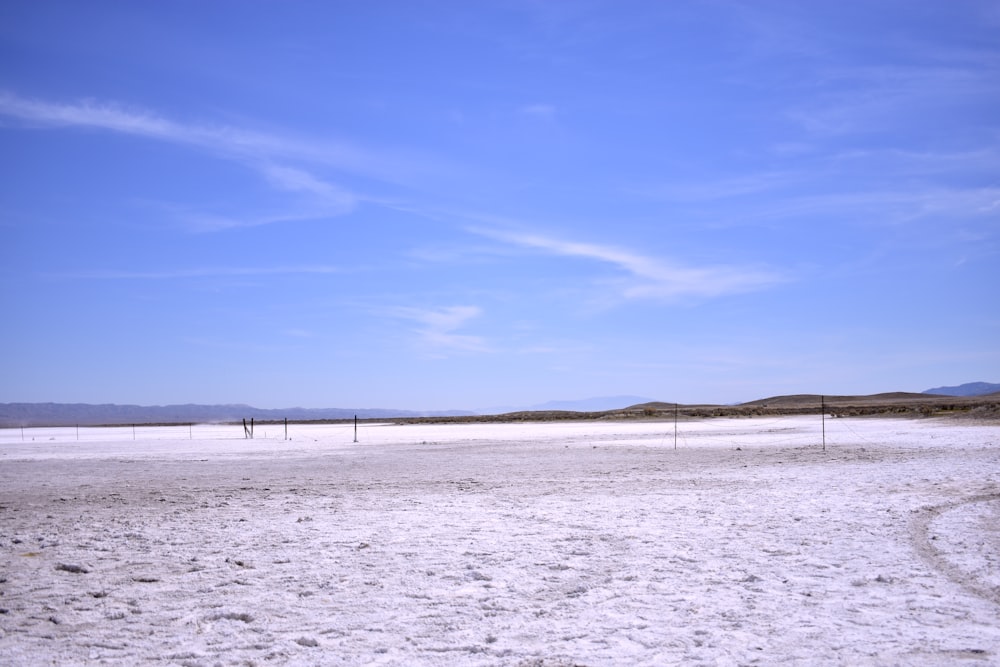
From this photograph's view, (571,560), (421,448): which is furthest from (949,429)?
(571,560)

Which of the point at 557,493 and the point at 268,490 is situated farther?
the point at 268,490

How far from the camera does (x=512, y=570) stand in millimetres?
8398

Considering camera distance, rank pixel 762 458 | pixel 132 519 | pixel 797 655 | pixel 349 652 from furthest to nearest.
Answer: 1. pixel 762 458
2. pixel 132 519
3. pixel 349 652
4. pixel 797 655

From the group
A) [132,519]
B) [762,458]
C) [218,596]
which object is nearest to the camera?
[218,596]

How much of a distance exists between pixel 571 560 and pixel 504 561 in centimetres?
74

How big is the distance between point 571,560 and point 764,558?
6.85 ft

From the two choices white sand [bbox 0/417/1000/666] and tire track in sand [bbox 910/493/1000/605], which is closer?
white sand [bbox 0/417/1000/666]

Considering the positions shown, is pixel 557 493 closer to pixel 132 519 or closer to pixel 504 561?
pixel 504 561

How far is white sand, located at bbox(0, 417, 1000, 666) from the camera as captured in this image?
6.03m

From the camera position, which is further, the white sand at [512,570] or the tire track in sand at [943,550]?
the tire track in sand at [943,550]

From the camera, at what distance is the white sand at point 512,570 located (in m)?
6.03

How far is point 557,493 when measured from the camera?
14.7 m

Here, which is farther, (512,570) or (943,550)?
(943,550)

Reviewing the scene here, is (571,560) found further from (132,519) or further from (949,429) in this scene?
(949,429)
